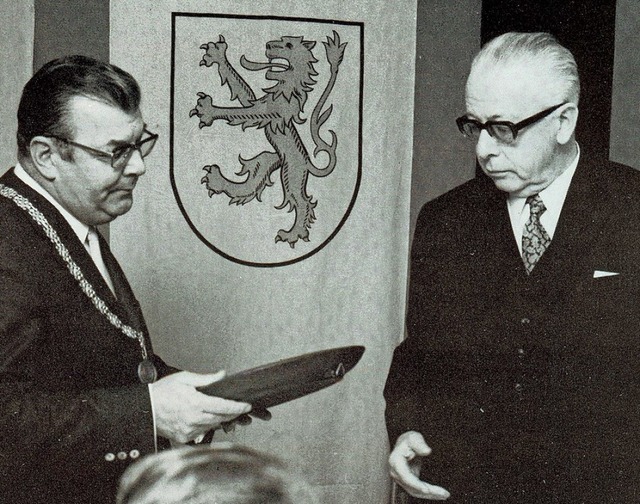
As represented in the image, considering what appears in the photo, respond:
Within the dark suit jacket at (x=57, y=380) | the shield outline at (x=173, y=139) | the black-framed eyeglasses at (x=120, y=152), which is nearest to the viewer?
the dark suit jacket at (x=57, y=380)

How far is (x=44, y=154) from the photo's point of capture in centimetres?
138

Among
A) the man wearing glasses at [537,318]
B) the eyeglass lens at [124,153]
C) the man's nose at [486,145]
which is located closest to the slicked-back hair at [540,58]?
the man wearing glasses at [537,318]

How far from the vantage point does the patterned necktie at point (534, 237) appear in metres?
1.59

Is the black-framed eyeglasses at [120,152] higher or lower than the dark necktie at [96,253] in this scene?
higher

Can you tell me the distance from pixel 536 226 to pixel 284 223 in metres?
0.55

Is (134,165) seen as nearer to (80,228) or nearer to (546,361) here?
(80,228)

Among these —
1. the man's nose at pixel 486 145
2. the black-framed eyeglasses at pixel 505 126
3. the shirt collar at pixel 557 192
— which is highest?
the black-framed eyeglasses at pixel 505 126

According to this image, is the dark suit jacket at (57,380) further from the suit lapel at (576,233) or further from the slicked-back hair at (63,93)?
the suit lapel at (576,233)

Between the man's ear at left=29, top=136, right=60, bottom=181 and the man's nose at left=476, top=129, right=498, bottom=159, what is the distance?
795mm

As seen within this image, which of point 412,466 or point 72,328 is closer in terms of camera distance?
point 72,328

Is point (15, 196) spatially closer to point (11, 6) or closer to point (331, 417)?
point (11, 6)

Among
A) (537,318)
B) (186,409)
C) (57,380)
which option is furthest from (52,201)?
(537,318)

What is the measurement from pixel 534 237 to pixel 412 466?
0.53m

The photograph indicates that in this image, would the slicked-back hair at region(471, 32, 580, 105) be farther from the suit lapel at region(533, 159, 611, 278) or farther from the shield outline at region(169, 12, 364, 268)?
the shield outline at region(169, 12, 364, 268)
